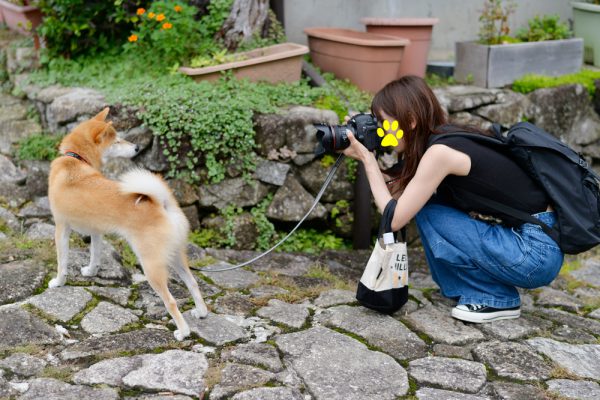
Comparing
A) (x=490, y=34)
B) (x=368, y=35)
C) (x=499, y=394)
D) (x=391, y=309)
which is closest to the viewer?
(x=499, y=394)

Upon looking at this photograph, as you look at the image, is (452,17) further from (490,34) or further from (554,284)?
(554,284)

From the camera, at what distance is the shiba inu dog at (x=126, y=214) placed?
320cm

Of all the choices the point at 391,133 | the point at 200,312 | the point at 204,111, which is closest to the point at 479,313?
the point at 391,133

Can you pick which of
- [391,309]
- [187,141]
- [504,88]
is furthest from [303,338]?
[504,88]

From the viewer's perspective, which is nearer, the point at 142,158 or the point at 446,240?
the point at 446,240

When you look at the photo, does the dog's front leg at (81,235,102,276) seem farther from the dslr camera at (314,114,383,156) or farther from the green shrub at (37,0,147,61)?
the green shrub at (37,0,147,61)

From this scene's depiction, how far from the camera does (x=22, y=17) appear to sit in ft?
21.0

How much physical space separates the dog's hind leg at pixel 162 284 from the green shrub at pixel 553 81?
4.02 m

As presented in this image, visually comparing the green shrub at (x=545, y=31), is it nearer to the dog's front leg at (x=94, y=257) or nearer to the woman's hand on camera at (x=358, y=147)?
the woman's hand on camera at (x=358, y=147)

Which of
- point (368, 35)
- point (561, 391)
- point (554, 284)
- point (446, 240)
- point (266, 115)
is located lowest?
point (554, 284)

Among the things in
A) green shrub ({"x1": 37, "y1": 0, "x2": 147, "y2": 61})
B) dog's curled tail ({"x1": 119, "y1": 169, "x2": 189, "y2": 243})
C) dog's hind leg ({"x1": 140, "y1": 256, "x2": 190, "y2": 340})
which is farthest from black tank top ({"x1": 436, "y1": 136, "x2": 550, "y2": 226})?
green shrub ({"x1": 37, "y1": 0, "x2": 147, "y2": 61})

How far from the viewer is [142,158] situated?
484 cm

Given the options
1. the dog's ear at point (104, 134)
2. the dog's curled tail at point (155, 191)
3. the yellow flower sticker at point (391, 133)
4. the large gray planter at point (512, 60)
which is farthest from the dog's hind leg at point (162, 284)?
the large gray planter at point (512, 60)

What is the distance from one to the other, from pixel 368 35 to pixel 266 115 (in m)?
1.47
